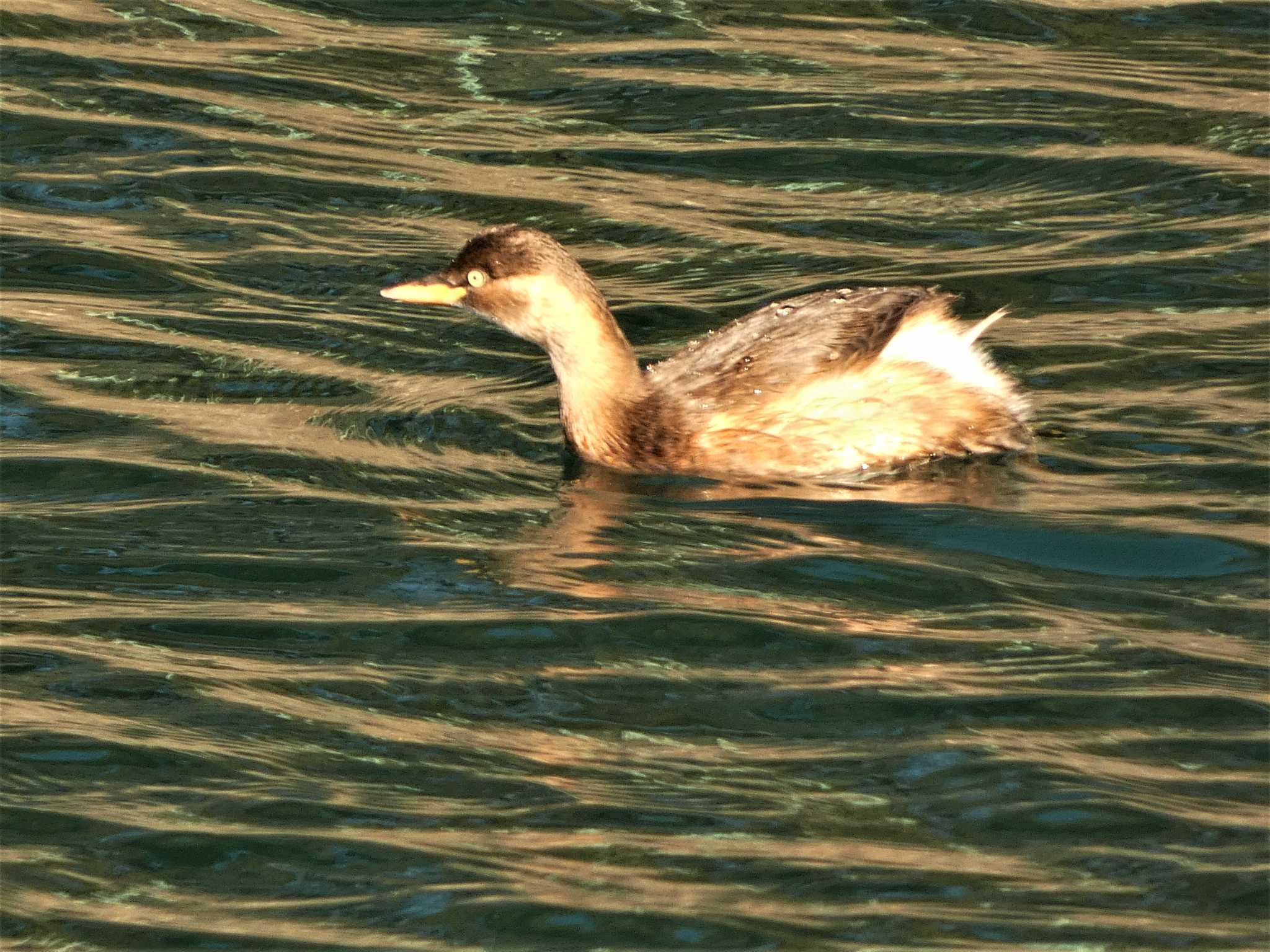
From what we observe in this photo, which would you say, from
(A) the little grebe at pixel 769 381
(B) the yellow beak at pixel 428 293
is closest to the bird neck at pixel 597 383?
(A) the little grebe at pixel 769 381

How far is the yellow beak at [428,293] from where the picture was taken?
804cm

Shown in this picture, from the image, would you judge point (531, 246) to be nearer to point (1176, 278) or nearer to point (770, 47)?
point (1176, 278)

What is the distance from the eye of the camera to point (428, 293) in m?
8.05

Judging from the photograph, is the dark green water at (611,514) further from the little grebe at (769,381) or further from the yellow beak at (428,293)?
the yellow beak at (428,293)

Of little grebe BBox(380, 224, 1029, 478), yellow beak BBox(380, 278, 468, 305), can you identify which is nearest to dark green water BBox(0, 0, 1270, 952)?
little grebe BBox(380, 224, 1029, 478)

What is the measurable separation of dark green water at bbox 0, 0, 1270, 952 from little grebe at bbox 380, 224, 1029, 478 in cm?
22

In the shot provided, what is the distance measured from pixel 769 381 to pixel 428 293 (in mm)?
1324

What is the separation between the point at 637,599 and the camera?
6332 millimetres

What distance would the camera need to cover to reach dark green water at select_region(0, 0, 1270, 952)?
496cm

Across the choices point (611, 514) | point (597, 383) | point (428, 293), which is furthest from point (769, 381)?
point (428, 293)

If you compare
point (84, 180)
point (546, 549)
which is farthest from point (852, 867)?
point (84, 180)

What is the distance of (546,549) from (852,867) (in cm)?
213

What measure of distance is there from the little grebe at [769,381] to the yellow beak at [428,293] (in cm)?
6

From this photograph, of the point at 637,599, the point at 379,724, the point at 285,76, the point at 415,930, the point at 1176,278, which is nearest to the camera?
the point at 415,930
